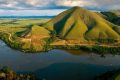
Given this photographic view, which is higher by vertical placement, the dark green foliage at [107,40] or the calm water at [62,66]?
the calm water at [62,66]

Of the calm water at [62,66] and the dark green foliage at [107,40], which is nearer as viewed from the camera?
the calm water at [62,66]

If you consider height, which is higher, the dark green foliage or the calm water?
the calm water

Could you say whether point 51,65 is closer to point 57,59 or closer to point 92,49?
point 57,59

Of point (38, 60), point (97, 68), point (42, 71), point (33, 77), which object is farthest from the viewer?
point (38, 60)

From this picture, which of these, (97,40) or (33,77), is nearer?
(33,77)

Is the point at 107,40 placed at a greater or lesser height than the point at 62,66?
lesser

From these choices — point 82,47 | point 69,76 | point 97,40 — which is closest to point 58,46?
point 82,47

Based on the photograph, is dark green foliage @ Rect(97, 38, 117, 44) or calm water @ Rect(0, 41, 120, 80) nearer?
calm water @ Rect(0, 41, 120, 80)

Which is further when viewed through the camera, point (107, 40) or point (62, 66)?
point (107, 40)

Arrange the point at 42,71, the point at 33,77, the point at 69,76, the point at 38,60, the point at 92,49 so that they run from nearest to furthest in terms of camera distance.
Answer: the point at 33,77, the point at 69,76, the point at 42,71, the point at 38,60, the point at 92,49

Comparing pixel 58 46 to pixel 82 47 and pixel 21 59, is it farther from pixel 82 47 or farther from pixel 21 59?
pixel 21 59

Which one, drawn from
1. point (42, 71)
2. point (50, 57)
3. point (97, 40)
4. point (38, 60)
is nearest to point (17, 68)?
point (42, 71)
